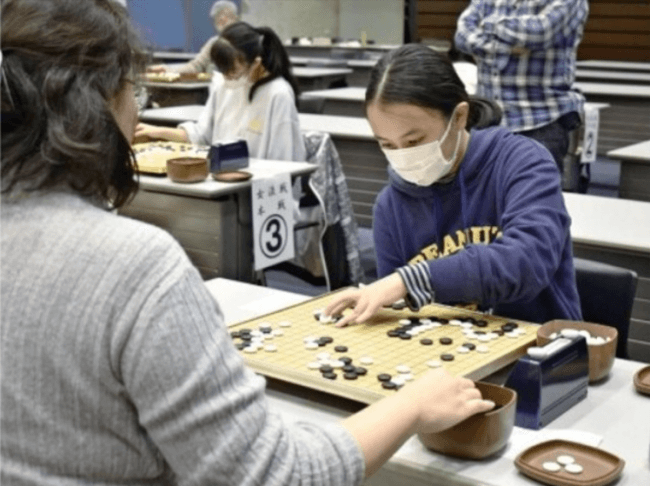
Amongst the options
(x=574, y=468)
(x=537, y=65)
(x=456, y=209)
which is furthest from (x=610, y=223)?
(x=574, y=468)

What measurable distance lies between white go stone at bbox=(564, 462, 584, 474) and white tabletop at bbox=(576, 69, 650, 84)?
721cm

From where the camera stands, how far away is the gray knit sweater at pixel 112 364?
87 cm

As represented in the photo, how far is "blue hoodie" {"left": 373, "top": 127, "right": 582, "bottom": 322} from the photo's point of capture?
1790 millimetres

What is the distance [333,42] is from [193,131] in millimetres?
8242

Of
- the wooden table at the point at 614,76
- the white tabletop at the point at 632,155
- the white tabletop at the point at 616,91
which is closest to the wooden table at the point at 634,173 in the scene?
the white tabletop at the point at 632,155

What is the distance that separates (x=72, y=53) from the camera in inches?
36.2

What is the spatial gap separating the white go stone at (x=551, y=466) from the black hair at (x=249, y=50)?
2.90 metres

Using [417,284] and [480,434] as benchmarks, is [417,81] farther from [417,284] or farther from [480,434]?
[480,434]

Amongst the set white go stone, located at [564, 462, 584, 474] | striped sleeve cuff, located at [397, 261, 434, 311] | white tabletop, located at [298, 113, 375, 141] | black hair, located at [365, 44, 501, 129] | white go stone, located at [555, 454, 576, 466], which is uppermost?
black hair, located at [365, 44, 501, 129]

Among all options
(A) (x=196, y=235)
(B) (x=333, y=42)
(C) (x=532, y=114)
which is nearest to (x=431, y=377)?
→ (A) (x=196, y=235)

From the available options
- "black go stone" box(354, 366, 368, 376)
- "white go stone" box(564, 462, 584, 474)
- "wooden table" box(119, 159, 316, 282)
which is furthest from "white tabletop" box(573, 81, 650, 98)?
"white go stone" box(564, 462, 584, 474)

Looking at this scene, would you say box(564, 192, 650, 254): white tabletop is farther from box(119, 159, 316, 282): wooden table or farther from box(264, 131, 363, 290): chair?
box(119, 159, 316, 282): wooden table

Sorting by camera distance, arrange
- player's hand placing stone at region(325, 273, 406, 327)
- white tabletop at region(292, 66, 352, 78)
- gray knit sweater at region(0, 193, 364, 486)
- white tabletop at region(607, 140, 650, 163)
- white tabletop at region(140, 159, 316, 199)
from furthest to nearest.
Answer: white tabletop at region(292, 66, 352, 78) → white tabletop at region(607, 140, 650, 163) → white tabletop at region(140, 159, 316, 199) → player's hand placing stone at region(325, 273, 406, 327) → gray knit sweater at region(0, 193, 364, 486)

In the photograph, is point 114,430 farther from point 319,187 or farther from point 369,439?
point 319,187
